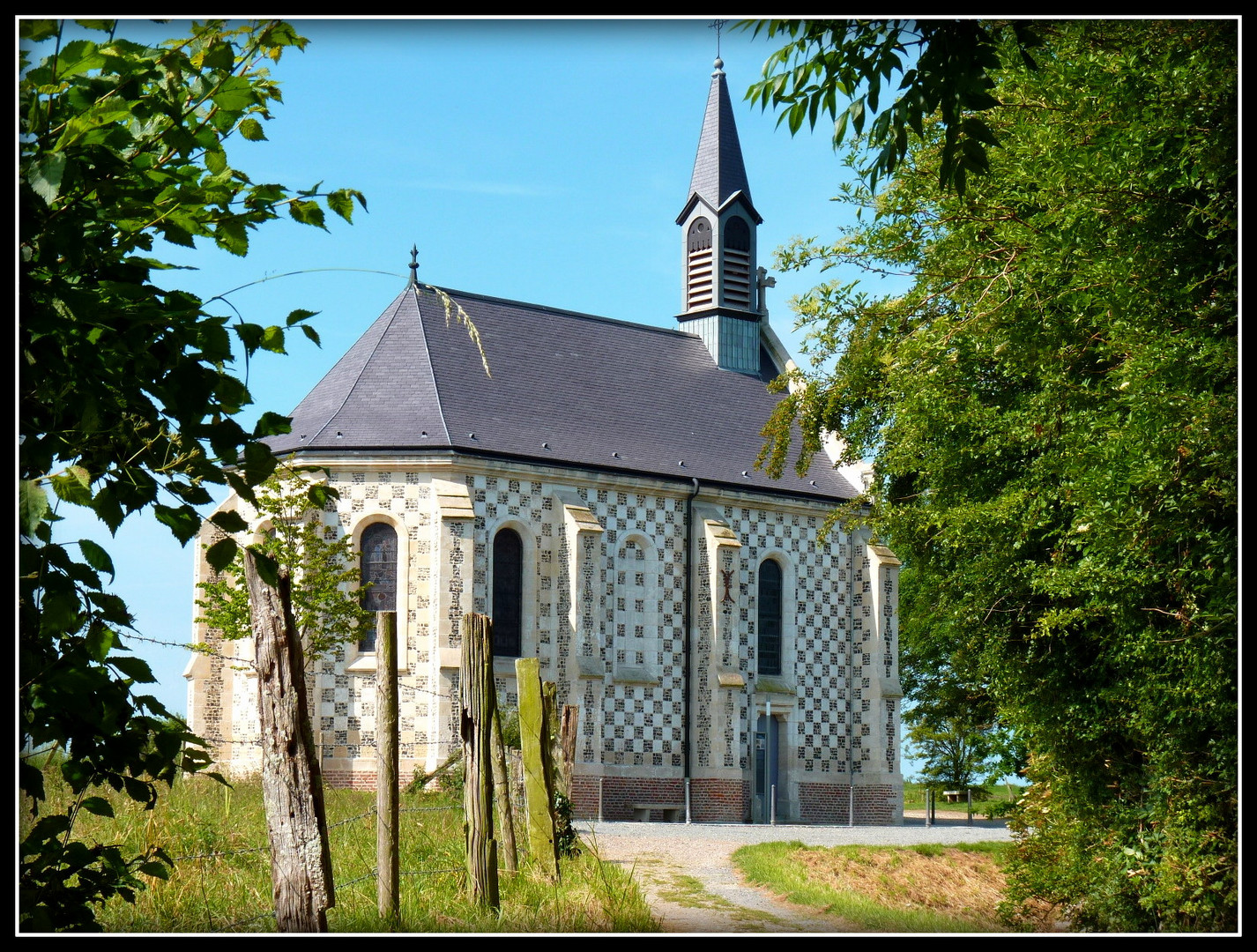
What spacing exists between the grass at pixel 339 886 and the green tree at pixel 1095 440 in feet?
14.3

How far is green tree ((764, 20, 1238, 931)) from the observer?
29.5 ft

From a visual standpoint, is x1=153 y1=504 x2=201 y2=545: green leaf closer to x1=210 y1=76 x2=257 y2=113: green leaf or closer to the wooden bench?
x1=210 y1=76 x2=257 y2=113: green leaf

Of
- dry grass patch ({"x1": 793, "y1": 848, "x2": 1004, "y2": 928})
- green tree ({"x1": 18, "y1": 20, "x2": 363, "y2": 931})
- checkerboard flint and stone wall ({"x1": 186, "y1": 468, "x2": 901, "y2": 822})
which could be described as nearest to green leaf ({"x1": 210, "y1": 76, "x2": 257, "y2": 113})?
green tree ({"x1": 18, "y1": 20, "x2": 363, "y2": 931})

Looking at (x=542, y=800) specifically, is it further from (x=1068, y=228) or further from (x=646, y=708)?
(x=646, y=708)

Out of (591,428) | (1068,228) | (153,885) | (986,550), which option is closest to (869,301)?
(986,550)

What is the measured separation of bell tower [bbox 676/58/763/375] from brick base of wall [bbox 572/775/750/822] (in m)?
12.5

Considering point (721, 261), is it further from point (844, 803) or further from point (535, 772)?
point (535, 772)

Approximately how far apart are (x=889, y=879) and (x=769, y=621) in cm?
1779

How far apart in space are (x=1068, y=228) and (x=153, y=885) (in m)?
7.96

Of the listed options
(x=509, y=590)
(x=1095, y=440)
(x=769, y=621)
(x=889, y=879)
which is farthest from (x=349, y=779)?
(x=1095, y=440)

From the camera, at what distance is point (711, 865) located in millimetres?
17703

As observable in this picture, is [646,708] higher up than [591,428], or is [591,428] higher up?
[591,428]

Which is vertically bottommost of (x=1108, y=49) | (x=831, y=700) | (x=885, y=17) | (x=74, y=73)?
(x=831, y=700)
